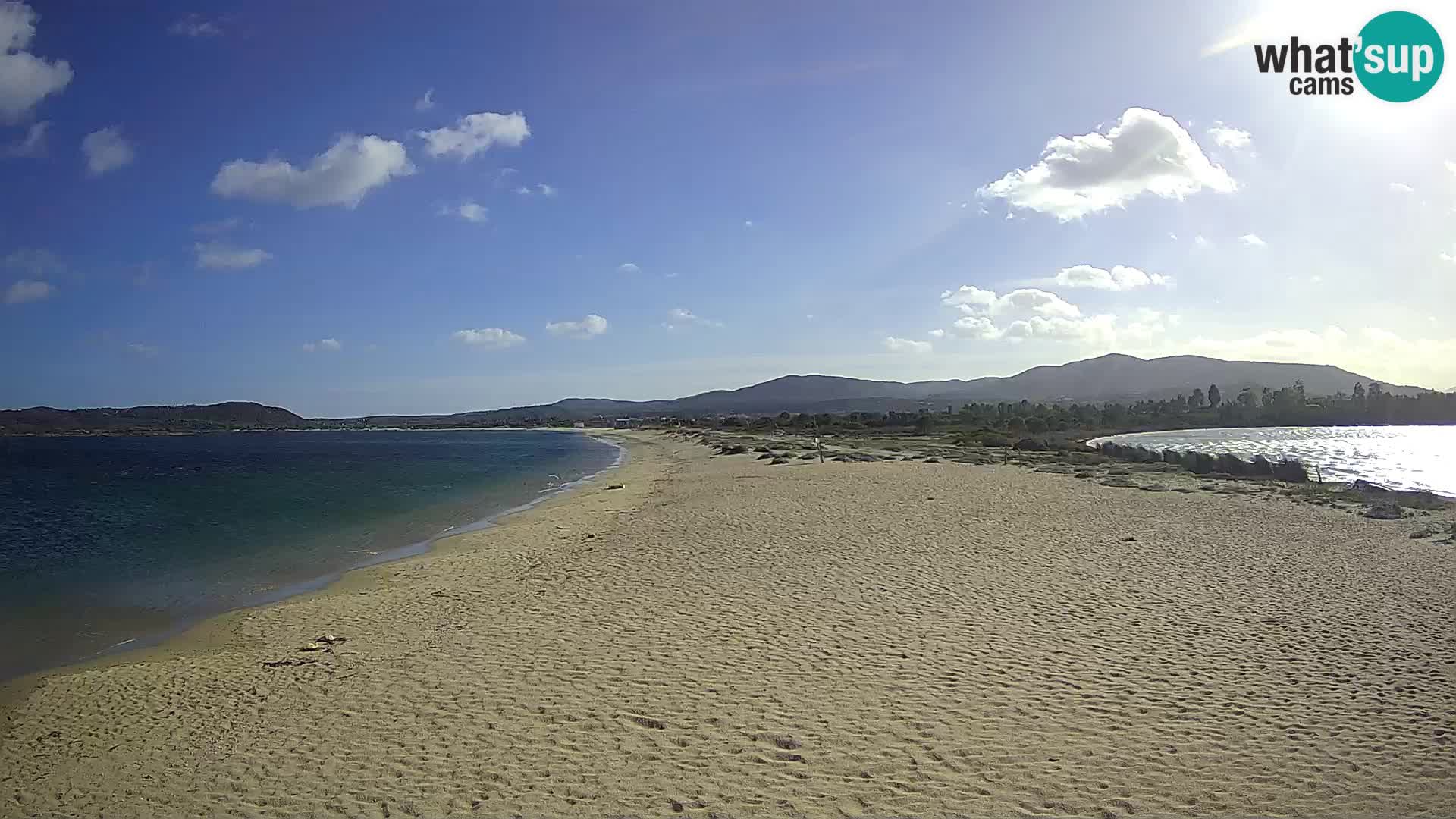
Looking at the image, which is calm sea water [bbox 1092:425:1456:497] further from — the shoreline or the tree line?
the shoreline

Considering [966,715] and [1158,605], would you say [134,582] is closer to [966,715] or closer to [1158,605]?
[966,715]

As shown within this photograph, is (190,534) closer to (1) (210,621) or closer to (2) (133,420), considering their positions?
(1) (210,621)

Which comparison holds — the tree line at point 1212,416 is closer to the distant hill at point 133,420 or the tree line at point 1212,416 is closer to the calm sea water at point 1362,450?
the calm sea water at point 1362,450

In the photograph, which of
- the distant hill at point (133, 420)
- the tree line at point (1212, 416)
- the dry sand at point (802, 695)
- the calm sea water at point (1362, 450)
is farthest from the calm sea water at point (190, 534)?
the distant hill at point (133, 420)

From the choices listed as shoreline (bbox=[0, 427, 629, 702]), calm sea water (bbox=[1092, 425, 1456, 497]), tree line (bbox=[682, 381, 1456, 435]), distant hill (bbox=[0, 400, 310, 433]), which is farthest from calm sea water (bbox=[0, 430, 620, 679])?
distant hill (bbox=[0, 400, 310, 433])

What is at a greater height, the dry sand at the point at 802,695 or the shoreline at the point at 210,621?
the dry sand at the point at 802,695

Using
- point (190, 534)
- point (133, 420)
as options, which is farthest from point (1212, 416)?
point (133, 420)
